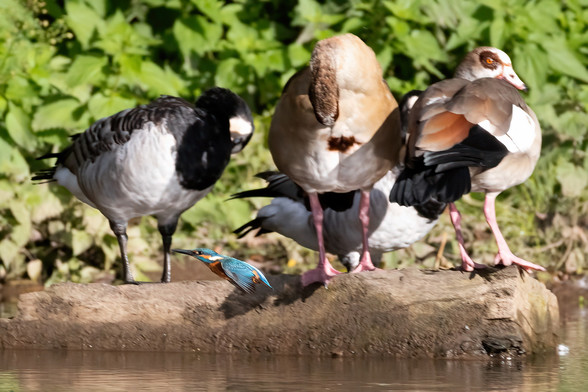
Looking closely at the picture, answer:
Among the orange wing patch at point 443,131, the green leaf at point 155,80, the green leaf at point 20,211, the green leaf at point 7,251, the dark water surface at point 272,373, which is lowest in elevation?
the dark water surface at point 272,373

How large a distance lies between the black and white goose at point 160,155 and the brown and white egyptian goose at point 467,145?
1532mm

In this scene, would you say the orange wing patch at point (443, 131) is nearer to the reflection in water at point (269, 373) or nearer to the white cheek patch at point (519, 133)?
the white cheek patch at point (519, 133)

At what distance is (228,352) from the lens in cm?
547

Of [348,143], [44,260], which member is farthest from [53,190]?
[348,143]

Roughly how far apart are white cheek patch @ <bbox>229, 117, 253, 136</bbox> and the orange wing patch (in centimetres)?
187

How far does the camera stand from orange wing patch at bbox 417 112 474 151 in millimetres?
5172

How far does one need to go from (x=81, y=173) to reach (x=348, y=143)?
231 centimetres

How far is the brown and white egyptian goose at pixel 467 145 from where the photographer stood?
507 centimetres

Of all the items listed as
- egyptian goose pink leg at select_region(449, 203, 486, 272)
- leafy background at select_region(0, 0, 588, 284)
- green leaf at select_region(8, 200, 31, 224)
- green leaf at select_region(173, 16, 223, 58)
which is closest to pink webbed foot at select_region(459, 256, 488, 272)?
egyptian goose pink leg at select_region(449, 203, 486, 272)

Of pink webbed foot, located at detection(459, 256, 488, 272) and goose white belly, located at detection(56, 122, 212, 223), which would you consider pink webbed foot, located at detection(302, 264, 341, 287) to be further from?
goose white belly, located at detection(56, 122, 212, 223)

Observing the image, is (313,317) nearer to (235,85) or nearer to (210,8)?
(235,85)

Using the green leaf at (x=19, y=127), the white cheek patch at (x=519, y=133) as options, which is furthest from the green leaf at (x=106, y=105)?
the white cheek patch at (x=519, y=133)

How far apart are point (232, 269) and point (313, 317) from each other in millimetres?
510

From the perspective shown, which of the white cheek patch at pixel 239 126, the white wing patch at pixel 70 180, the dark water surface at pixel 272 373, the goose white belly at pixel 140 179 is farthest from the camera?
the white wing patch at pixel 70 180
